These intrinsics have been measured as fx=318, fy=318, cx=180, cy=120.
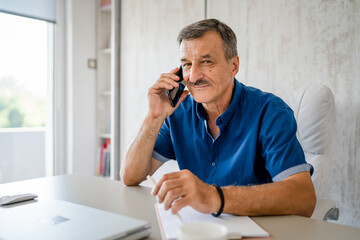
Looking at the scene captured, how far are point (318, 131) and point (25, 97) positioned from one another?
8.21 ft

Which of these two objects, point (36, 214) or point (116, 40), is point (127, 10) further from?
point (36, 214)

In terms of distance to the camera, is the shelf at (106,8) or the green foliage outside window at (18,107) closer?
the green foliage outside window at (18,107)

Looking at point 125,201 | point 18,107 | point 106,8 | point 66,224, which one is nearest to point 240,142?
point 125,201

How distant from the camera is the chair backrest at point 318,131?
4.32 ft

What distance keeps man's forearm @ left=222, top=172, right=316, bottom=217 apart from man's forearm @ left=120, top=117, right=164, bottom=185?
1.59 ft

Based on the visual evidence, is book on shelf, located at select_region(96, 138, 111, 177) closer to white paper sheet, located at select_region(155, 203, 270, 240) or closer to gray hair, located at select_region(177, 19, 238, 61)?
gray hair, located at select_region(177, 19, 238, 61)

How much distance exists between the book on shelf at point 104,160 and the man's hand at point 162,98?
185 centimetres

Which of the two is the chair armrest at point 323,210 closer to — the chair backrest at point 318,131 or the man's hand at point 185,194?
the chair backrest at point 318,131

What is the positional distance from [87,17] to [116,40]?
1.78 feet

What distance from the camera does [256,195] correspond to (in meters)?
0.86

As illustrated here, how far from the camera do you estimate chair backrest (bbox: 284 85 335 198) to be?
1317 millimetres

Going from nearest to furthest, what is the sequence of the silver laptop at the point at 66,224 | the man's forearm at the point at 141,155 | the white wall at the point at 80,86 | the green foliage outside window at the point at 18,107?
the silver laptop at the point at 66,224 < the man's forearm at the point at 141,155 < the green foliage outside window at the point at 18,107 < the white wall at the point at 80,86

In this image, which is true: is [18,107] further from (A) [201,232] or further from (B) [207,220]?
(A) [201,232]

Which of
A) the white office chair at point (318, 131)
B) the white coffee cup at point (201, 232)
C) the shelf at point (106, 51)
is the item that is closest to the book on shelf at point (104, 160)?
the shelf at point (106, 51)
